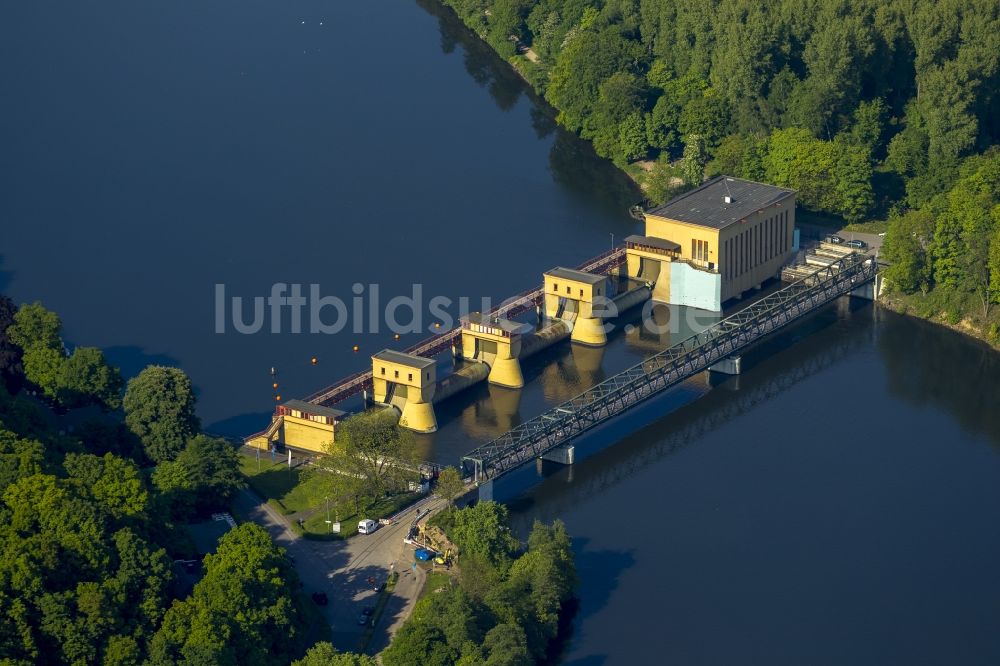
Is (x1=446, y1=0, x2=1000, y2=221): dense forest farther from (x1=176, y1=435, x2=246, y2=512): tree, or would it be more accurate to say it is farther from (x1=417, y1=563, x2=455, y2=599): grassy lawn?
(x1=417, y1=563, x2=455, y2=599): grassy lawn

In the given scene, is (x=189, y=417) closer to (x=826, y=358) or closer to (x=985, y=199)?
(x=826, y=358)

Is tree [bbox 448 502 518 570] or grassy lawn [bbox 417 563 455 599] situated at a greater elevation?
tree [bbox 448 502 518 570]

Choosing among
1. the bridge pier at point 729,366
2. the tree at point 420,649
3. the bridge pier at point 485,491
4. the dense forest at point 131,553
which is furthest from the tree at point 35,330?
the bridge pier at point 729,366

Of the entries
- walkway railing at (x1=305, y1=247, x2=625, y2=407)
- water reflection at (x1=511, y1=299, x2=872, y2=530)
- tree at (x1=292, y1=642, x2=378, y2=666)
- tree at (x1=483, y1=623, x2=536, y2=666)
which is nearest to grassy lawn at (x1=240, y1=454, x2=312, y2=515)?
walkway railing at (x1=305, y1=247, x2=625, y2=407)

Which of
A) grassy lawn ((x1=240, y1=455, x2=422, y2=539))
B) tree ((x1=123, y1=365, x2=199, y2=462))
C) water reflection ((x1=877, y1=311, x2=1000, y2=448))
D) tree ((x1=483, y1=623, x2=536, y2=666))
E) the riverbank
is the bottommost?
water reflection ((x1=877, y1=311, x2=1000, y2=448))

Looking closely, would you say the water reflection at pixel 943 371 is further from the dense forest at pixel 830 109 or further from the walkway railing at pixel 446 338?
the walkway railing at pixel 446 338
